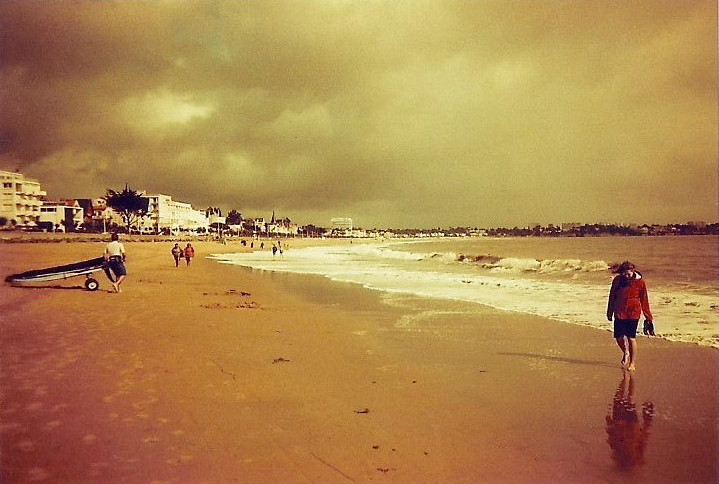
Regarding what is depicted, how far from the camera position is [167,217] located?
5817 inches

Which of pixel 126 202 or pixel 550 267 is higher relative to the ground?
pixel 126 202

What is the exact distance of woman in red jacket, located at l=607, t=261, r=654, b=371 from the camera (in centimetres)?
802

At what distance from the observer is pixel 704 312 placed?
14.3 meters

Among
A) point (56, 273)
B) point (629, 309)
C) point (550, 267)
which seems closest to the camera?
point (629, 309)

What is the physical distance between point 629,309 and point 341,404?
210 inches

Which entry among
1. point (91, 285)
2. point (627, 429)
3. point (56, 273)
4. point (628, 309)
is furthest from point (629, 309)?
point (56, 273)

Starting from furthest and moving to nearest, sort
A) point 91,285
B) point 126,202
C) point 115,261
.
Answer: point 126,202
point 115,261
point 91,285

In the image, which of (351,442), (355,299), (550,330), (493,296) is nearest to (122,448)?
(351,442)

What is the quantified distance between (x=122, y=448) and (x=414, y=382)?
4135 mm

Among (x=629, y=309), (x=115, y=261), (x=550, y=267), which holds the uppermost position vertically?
(x=115, y=261)

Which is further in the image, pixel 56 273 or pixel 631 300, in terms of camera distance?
pixel 56 273

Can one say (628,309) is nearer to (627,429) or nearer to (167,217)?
(627,429)

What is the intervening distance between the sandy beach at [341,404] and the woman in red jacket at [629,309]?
42 centimetres

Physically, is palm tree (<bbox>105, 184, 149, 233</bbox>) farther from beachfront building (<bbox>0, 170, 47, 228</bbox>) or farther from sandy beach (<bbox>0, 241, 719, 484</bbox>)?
sandy beach (<bbox>0, 241, 719, 484</bbox>)
